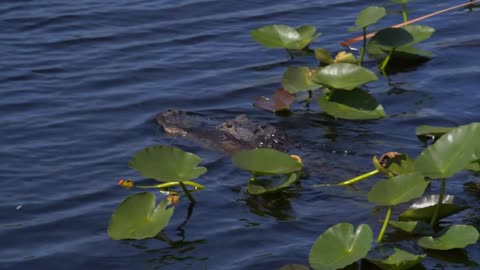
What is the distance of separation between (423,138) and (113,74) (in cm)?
219

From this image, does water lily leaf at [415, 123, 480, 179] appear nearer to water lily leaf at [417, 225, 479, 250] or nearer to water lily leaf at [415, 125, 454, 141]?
water lily leaf at [417, 225, 479, 250]

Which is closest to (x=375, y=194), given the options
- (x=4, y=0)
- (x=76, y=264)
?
(x=76, y=264)

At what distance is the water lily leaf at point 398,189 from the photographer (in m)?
4.02

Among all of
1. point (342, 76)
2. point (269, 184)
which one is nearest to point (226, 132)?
point (342, 76)

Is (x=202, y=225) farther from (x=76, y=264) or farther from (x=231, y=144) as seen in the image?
(x=231, y=144)

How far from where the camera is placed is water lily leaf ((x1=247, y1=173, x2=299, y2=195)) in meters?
4.56

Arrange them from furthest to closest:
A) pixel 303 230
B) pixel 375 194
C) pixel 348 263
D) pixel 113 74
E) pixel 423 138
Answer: pixel 113 74 → pixel 423 138 → pixel 303 230 → pixel 375 194 → pixel 348 263

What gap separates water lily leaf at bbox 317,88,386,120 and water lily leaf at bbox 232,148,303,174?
1.13m

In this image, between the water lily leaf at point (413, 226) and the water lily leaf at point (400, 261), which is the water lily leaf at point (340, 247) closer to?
the water lily leaf at point (400, 261)

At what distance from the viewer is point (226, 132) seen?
543cm

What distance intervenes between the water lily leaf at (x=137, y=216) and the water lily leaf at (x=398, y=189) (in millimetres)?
815

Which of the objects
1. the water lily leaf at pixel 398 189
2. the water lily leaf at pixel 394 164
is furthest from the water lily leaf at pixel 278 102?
the water lily leaf at pixel 398 189

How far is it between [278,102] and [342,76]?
51 cm

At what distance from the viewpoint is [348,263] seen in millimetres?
3730
